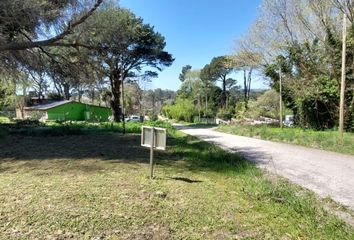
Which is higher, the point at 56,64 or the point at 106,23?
the point at 106,23

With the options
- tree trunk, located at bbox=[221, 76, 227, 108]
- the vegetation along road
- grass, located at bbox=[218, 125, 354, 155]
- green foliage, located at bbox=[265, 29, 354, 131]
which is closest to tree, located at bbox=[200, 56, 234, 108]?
tree trunk, located at bbox=[221, 76, 227, 108]

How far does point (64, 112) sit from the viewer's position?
→ 151 feet

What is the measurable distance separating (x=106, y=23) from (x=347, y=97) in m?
15.0

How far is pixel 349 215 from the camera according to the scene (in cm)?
438

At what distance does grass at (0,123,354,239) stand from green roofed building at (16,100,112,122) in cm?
3616

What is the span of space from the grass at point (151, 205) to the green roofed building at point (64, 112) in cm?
3616

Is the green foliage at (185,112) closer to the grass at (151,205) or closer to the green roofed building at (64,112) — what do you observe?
the green roofed building at (64,112)

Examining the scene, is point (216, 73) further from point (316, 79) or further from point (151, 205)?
point (151, 205)

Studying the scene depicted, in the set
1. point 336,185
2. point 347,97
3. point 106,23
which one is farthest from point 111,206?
point 347,97

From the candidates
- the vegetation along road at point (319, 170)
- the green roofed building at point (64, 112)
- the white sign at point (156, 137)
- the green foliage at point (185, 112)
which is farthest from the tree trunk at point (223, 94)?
the white sign at point (156, 137)

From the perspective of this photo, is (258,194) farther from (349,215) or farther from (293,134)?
(293,134)

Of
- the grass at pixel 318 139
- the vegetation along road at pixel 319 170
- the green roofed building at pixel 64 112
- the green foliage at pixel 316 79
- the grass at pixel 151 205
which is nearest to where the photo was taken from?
the grass at pixel 151 205

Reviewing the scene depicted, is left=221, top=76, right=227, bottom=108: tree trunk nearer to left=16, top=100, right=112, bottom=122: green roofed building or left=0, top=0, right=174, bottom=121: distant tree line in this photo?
left=16, top=100, right=112, bottom=122: green roofed building

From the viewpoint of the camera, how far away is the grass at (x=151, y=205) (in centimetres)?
354
